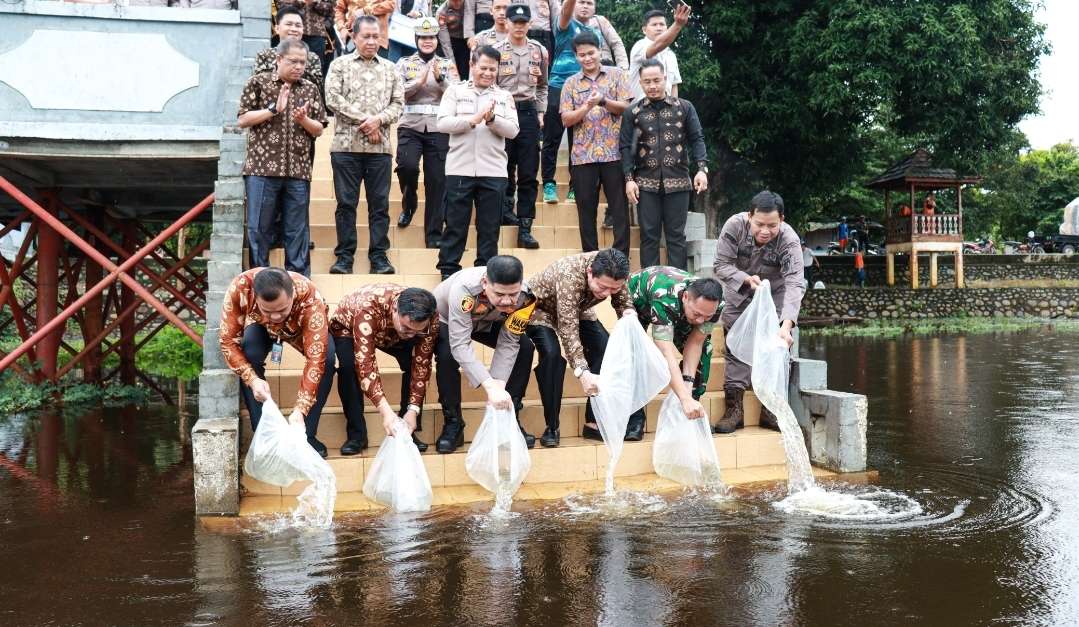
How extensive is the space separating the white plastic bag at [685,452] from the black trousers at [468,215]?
87.8 inches

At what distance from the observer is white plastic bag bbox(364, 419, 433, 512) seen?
4.93 meters

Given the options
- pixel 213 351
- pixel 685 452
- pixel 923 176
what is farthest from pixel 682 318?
pixel 923 176

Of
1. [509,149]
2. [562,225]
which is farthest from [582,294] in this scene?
[562,225]

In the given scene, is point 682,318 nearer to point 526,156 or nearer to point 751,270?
point 751,270

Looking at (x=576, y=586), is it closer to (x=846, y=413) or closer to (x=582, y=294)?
(x=582, y=294)

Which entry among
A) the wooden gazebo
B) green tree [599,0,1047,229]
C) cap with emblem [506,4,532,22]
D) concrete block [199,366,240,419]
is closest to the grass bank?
the wooden gazebo

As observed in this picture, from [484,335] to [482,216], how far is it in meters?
1.68

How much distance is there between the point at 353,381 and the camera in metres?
5.42

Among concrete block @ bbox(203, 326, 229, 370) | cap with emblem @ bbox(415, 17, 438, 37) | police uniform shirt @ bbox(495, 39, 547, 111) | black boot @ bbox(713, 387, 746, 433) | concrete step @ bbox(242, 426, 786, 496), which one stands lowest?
concrete step @ bbox(242, 426, 786, 496)

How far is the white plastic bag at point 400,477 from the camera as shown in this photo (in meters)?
4.93

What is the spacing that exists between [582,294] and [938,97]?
14976mm

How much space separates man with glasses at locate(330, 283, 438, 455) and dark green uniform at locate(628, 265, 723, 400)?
1311 mm

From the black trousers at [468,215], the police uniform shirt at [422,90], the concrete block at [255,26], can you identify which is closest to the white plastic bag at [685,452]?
the black trousers at [468,215]

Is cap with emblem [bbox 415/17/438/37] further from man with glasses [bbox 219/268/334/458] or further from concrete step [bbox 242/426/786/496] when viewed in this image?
concrete step [bbox 242/426/786/496]
